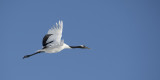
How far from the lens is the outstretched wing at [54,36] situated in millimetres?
24359

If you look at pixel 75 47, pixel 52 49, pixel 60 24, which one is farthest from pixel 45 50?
pixel 75 47

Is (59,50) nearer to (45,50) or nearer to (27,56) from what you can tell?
(45,50)

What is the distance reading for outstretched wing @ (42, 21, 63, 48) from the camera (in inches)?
959

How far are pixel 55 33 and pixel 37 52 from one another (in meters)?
2.70

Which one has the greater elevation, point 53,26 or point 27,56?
point 53,26

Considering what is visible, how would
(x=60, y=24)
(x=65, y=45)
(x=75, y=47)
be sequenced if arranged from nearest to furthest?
(x=60, y=24)
(x=65, y=45)
(x=75, y=47)

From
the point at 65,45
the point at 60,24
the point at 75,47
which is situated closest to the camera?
the point at 60,24

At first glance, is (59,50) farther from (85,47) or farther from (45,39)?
(85,47)

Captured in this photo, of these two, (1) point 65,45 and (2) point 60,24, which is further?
(1) point 65,45

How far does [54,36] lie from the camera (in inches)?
970

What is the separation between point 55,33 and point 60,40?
64 cm

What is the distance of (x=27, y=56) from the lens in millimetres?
27375

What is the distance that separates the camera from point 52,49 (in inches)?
993

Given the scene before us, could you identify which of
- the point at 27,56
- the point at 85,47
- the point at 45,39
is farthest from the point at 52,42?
the point at 85,47
